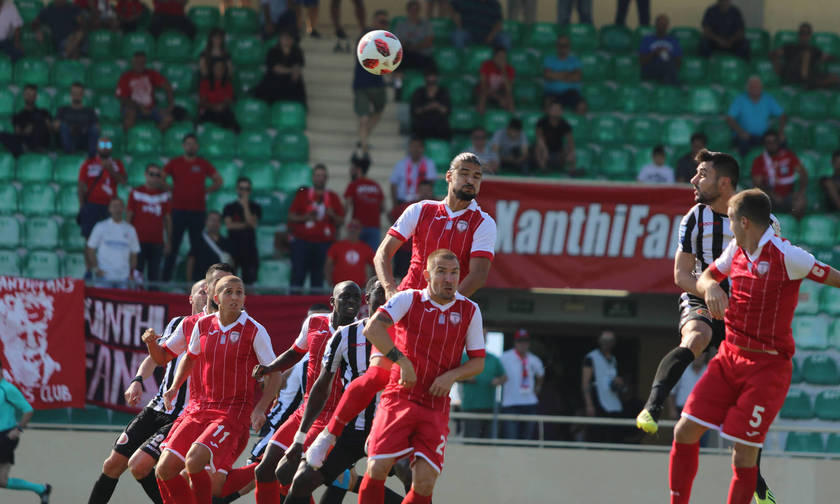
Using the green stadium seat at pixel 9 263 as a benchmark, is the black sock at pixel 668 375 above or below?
above

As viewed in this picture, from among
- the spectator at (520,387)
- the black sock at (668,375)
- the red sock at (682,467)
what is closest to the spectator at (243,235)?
the spectator at (520,387)

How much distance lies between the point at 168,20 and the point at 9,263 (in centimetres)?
→ 522

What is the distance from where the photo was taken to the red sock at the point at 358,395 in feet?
25.8

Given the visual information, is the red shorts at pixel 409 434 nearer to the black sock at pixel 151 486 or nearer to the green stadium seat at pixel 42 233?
the black sock at pixel 151 486

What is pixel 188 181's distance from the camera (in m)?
14.9

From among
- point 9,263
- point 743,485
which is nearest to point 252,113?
point 9,263

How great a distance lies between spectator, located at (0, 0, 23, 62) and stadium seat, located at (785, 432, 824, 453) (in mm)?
12170

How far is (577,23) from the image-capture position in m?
20.2

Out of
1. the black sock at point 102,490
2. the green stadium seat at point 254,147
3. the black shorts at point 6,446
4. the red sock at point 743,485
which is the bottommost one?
the black shorts at point 6,446

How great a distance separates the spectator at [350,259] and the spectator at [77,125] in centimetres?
411

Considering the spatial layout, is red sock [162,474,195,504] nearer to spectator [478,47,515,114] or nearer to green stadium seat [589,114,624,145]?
spectator [478,47,515,114]

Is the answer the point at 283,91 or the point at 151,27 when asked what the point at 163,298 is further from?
the point at 151,27

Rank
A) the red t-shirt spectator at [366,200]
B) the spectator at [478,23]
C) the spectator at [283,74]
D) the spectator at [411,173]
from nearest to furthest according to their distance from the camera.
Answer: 1. the red t-shirt spectator at [366,200]
2. the spectator at [411,173]
3. the spectator at [283,74]
4. the spectator at [478,23]

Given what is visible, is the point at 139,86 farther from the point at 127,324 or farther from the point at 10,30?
the point at 127,324
